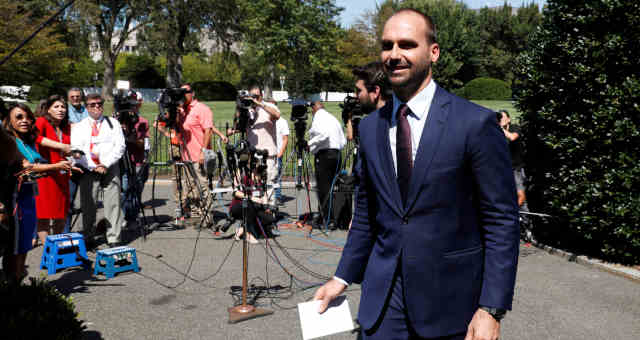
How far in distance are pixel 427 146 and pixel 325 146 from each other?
6297 millimetres

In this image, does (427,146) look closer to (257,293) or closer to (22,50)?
(257,293)

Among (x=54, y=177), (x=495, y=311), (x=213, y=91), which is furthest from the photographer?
(x=213, y=91)

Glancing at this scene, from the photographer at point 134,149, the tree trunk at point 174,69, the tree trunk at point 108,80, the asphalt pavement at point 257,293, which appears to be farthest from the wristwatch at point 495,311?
the tree trunk at point 108,80

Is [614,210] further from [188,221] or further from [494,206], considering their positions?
[188,221]

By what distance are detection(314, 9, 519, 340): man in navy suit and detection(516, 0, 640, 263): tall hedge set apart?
503 cm

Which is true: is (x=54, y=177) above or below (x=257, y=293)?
above

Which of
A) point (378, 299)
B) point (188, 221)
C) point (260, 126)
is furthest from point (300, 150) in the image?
point (378, 299)

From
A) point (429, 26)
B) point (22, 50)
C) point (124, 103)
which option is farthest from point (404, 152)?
point (22, 50)

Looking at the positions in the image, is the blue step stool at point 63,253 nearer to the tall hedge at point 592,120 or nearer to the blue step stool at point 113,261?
the blue step stool at point 113,261

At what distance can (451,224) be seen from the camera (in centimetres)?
203

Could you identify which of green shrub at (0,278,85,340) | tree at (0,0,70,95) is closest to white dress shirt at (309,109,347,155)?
green shrub at (0,278,85,340)

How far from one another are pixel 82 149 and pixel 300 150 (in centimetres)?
349

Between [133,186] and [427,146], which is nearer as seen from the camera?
[427,146]

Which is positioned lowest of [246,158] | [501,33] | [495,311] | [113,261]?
[113,261]
